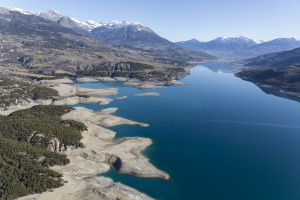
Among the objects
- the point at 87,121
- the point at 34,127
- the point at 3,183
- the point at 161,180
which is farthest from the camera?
the point at 87,121

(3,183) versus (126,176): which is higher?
(3,183)

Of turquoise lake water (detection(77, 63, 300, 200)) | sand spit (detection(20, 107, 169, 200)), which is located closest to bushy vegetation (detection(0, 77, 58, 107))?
turquoise lake water (detection(77, 63, 300, 200))

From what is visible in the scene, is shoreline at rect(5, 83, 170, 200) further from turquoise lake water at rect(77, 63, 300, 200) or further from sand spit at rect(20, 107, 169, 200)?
turquoise lake water at rect(77, 63, 300, 200)

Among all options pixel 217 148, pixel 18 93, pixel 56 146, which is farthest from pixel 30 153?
pixel 18 93

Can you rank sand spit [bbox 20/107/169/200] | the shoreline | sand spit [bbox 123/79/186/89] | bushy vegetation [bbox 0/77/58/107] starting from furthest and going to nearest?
sand spit [bbox 123/79/186/89]
bushy vegetation [bbox 0/77/58/107]
the shoreline
sand spit [bbox 20/107/169/200]

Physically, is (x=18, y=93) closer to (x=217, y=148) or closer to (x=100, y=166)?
(x=100, y=166)

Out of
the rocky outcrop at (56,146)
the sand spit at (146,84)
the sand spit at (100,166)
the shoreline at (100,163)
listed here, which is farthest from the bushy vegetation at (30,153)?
the sand spit at (146,84)

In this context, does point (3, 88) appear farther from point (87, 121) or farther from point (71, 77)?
point (71, 77)

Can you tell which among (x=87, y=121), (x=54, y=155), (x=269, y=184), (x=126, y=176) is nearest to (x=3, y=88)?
(x=87, y=121)
